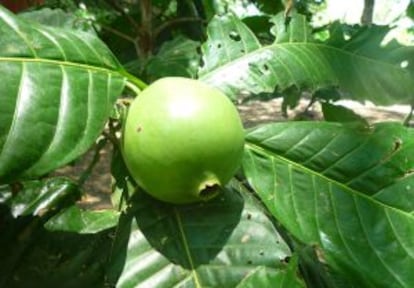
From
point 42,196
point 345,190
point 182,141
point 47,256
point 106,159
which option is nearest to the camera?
point 182,141

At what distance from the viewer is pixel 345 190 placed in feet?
2.76

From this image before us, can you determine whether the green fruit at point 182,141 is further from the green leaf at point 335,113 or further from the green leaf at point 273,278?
the green leaf at point 335,113

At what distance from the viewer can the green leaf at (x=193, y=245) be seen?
0.75 m

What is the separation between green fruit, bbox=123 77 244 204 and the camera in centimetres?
69

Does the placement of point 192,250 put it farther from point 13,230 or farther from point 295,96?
point 295,96

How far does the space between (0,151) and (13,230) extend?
484 millimetres

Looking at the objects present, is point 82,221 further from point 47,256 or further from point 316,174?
point 316,174

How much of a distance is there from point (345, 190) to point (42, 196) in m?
0.62

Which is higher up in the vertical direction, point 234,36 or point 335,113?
point 234,36

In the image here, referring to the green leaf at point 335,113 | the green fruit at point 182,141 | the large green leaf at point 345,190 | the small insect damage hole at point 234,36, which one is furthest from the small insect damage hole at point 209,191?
the green leaf at point 335,113

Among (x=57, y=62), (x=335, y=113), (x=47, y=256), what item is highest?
(x=57, y=62)

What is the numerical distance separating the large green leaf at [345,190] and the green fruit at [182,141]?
0.40ft

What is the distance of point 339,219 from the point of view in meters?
0.82

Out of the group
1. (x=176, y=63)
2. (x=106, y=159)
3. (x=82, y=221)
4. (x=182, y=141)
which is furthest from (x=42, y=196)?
(x=106, y=159)
